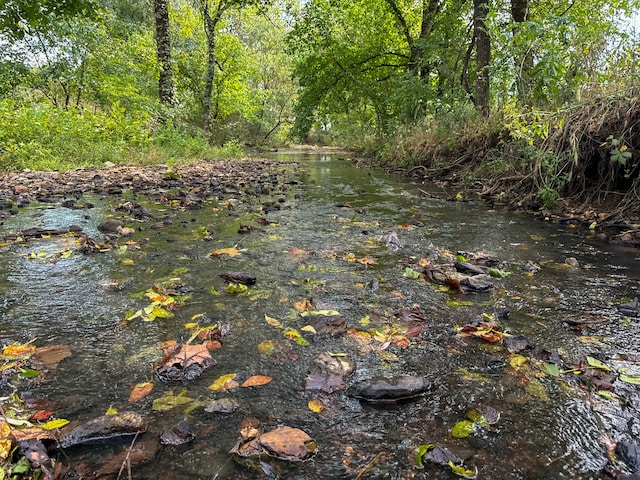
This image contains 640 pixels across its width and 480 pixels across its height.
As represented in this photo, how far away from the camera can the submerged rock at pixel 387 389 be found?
56.5 inches

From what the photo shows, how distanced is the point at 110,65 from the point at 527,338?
45.7ft

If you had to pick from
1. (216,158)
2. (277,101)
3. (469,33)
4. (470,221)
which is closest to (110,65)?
(216,158)

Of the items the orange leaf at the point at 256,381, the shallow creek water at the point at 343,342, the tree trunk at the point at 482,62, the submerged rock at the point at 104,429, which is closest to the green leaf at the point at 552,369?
the shallow creek water at the point at 343,342

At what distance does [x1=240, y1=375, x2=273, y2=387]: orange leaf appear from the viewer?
1.50 m

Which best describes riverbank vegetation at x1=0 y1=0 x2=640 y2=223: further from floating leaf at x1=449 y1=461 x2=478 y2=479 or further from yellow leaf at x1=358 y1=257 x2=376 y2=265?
floating leaf at x1=449 y1=461 x2=478 y2=479

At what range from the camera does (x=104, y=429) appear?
122 cm

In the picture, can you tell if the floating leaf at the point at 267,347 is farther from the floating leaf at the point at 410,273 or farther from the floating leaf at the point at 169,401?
the floating leaf at the point at 410,273

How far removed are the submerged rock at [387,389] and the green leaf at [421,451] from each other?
0.24 metres

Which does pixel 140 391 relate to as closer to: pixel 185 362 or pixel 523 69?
pixel 185 362

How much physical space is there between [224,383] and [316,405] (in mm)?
366

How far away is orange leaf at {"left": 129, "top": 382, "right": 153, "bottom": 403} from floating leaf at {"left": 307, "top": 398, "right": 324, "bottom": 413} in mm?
585

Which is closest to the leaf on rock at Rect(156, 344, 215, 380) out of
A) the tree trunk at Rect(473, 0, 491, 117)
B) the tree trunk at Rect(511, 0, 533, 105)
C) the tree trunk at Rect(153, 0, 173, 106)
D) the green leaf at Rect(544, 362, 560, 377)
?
the green leaf at Rect(544, 362, 560, 377)

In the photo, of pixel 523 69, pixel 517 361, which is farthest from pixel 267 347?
pixel 523 69

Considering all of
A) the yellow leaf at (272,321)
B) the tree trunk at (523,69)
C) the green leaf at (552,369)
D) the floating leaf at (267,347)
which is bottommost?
the floating leaf at (267,347)
